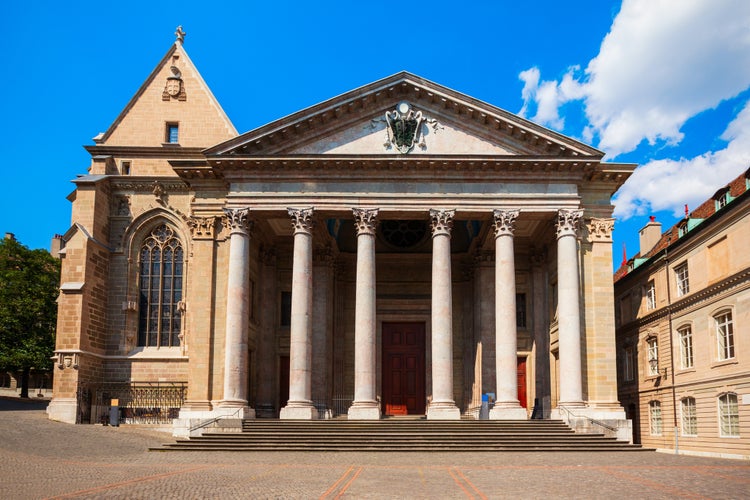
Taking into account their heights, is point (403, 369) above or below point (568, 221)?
below

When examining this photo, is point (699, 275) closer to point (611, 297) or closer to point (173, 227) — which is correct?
point (611, 297)

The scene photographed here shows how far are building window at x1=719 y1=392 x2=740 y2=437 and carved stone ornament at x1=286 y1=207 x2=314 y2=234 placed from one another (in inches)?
673

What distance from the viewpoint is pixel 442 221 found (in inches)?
1163

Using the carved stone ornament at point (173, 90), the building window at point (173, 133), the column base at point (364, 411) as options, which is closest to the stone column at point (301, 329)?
the column base at point (364, 411)

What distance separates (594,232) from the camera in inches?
1201

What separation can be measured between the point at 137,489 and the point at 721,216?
23.0 m

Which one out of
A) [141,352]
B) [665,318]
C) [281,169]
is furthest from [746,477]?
[141,352]

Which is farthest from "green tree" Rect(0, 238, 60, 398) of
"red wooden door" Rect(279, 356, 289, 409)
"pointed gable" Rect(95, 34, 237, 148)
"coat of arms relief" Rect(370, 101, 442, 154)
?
"coat of arms relief" Rect(370, 101, 442, 154)

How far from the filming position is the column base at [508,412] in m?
27.6

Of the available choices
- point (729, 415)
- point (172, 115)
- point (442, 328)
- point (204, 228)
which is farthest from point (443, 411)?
point (172, 115)

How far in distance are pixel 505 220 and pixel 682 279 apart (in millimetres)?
8985

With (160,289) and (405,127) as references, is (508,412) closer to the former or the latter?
(405,127)

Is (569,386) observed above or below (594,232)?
below

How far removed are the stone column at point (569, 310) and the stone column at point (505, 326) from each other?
1.79m
